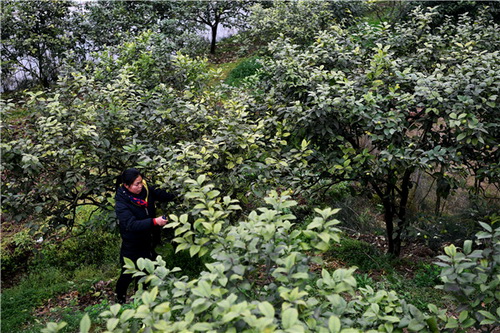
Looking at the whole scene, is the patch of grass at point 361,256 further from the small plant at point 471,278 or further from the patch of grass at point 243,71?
the patch of grass at point 243,71

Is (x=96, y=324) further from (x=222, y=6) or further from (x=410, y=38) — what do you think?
(x=222, y=6)

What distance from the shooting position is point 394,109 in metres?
4.34

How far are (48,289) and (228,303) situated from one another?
174 inches

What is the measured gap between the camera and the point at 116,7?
44.0 feet

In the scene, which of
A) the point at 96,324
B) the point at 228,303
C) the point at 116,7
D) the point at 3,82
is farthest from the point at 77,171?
the point at 3,82

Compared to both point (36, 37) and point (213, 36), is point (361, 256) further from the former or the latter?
point (213, 36)

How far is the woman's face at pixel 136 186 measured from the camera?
3857 millimetres

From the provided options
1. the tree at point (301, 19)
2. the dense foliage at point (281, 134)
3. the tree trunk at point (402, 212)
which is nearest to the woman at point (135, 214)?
the dense foliage at point (281, 134)

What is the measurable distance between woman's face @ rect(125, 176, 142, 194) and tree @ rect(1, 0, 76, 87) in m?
9.95

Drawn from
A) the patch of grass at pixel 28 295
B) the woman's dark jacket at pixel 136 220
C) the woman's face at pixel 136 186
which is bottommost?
the patch of grass at pixel 28 295

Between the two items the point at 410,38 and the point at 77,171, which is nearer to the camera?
the point at 77,171

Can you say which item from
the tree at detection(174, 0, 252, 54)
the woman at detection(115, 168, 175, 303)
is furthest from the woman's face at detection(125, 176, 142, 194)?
the tree at detection(174, 0, 252, 54)

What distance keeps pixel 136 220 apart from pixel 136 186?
0.35 metres

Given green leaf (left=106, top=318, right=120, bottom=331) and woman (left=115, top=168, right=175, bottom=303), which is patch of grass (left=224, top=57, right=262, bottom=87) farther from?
green leaf (left=106, top=318, right=120, bottom=331)
